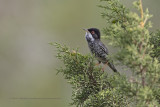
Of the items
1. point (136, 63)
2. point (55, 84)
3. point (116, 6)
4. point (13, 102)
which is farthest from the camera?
point (55, 84)

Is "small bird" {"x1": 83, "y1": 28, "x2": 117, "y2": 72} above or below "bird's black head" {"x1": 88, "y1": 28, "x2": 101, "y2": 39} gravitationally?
below

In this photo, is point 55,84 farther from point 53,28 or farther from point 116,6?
point 116,6

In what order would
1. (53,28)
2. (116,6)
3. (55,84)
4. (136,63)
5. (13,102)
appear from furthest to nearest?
(53,28), (55,84), (13,102), (116,6), (136,63)

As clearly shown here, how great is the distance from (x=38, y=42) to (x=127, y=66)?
45.8 ft

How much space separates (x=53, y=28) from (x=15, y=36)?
1759 millimetres

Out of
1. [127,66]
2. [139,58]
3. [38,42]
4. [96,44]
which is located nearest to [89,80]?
[127,66]

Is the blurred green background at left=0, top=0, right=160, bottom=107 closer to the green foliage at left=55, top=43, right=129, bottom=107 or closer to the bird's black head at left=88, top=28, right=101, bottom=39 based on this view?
the bird's black head at left=88, top=28, right=101, bottom=39

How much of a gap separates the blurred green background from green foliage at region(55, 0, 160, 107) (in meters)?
9.88

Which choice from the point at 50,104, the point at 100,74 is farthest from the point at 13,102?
the point at 100,74

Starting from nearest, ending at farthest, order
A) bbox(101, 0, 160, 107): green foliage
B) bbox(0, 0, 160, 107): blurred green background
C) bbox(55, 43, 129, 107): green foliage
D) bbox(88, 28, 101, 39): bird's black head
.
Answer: bbox(101, 0, 160, 107): green foliage, bbox(55, 43, 129, 107): green foliage, bbox(88, 28, 101, 39): bird's black head, bbox(0, 0, 160, 107): blurred green background

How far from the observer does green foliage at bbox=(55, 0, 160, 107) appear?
2891 millimetres

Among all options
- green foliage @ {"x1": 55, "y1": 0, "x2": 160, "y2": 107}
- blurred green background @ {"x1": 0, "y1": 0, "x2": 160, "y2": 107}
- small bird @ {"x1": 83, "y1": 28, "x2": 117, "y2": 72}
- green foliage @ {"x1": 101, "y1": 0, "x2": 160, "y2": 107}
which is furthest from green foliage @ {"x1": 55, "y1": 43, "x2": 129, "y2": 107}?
blurred green background @ {"x1": 0, "y1": 0, "x2": 160, "y2": 107}

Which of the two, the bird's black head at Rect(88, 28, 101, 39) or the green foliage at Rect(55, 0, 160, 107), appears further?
the bird's black head at Rect(88, 28, 101, 39)

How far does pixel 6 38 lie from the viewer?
16812 millimetres
